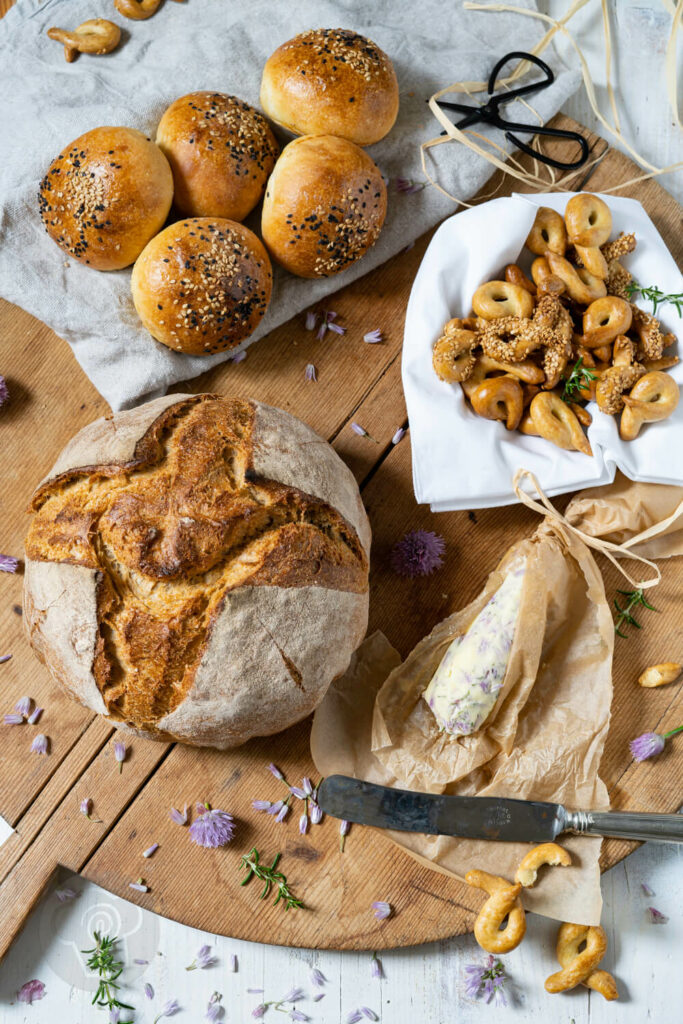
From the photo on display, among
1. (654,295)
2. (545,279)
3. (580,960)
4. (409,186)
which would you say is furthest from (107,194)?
(580,960)

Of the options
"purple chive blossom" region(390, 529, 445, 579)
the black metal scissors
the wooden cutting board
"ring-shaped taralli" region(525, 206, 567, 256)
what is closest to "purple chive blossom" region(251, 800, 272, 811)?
the wooden cutting board

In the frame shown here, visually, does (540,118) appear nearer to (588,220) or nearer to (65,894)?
(588,220)

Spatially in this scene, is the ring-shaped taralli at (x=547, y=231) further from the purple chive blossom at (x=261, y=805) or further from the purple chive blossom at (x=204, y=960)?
the purple chive blossom at (x=204, y=960)

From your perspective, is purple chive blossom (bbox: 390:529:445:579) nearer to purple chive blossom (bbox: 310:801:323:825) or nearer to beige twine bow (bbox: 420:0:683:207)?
purple chive blossom (bbox: 310:801:323:825)

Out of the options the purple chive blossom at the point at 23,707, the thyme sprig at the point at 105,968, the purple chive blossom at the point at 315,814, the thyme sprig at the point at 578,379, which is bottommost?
the thyme sprig at the point at 105,968

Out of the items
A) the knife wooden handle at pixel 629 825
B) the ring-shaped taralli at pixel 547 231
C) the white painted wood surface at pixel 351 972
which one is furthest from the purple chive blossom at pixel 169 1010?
the ring-shaped taralli at pixel 547 231

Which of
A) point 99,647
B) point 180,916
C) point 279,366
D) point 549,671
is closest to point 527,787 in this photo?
point 549,671
